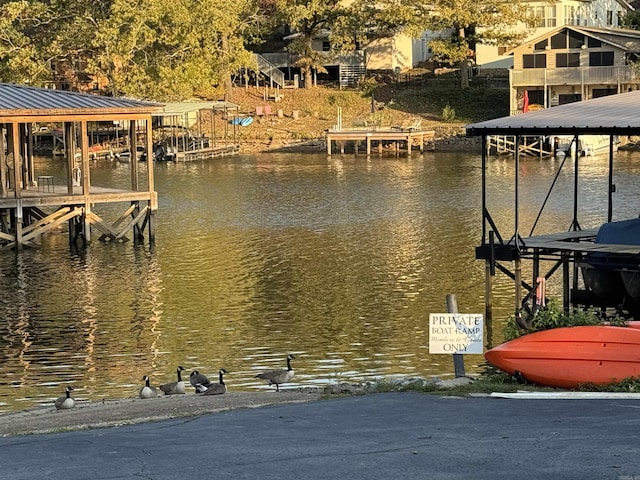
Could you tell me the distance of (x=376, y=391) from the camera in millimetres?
15695

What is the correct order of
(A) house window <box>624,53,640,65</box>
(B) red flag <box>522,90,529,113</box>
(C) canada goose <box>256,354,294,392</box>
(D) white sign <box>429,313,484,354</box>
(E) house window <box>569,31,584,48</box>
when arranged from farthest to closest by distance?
(E) house window <box>569,31,584,48</box> < (A) house window <box>624,53,640,65</box> < (B) red flag <box>522,90,529,113</box> < (C) canada goose <box>256,354,294,392</box> < (D) white sign <box>429,313,484,354</box>

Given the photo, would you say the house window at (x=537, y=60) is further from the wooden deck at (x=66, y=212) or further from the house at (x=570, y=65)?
the wooden deck at (x=66, y=212)

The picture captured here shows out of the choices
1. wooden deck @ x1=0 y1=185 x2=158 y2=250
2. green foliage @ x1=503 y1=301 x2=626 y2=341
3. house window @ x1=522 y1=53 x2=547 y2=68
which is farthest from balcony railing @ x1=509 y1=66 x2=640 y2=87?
green foliage @ x1=503 y1=301 x2=626 y2=341

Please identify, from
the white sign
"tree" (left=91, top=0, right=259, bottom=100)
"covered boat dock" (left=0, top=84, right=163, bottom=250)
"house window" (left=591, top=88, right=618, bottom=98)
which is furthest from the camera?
"house window" (left=591, top=88, right=618, bottom=98)

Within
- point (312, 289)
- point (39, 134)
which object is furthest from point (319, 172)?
point (312, 289)

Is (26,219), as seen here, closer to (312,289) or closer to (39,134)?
(312,289)

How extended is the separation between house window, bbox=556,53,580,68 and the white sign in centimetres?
5785

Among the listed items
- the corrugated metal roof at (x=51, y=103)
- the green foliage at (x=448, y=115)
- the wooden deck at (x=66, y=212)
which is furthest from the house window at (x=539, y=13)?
the wooden deck at (x=66, y=212)

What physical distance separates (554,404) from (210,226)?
2611 cm

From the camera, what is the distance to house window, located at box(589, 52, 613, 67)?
230ft

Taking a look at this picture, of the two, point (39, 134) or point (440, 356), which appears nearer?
point (440, 356)

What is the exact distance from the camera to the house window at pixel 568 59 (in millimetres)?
71300

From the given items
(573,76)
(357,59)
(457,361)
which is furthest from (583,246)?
(357,59)

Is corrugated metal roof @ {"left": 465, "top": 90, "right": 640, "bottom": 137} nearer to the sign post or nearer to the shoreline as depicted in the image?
the sign post
